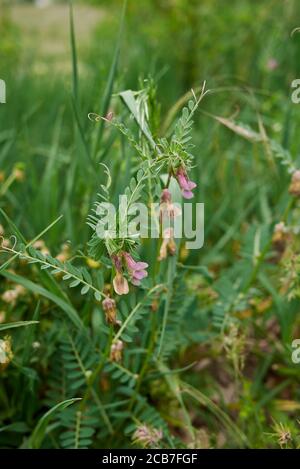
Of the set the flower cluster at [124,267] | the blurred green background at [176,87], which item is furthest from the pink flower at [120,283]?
the blurred green background at [176,87]

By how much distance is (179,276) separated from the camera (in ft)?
3.21

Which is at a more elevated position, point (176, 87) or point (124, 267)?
point (176, 87)

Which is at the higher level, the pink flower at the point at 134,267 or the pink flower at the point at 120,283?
the pink flower at the point at 134,267

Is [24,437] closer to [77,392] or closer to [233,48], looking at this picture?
[77,392]

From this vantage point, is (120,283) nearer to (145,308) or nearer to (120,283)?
(120,283)

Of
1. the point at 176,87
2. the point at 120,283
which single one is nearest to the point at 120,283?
the point at 120,283

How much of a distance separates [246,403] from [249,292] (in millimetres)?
199

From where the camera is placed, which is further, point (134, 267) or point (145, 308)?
point (145, 308)

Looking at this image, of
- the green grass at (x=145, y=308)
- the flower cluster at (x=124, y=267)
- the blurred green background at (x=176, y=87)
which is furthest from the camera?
the blurred green background at (x=176, y=87)

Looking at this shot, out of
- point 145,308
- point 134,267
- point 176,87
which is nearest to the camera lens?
point 134,267

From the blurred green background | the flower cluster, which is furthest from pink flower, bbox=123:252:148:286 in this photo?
the blurred green background

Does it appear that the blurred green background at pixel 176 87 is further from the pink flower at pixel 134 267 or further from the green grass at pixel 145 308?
the pink flower at pixel 134 267

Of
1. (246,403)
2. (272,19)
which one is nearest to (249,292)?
(246,403)

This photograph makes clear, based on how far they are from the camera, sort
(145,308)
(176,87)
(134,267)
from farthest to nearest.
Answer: (176,87), (145,308), (134,267)
